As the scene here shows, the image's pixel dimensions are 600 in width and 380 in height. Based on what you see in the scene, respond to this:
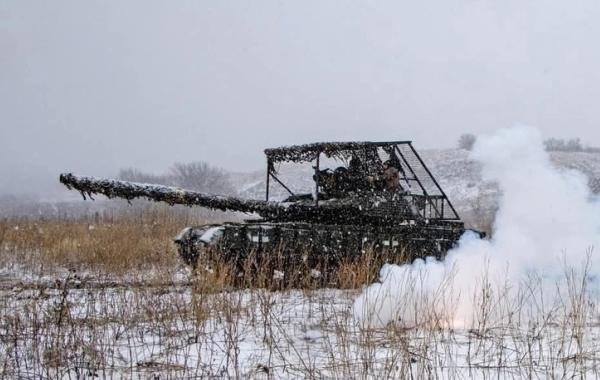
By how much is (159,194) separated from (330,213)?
120 inches

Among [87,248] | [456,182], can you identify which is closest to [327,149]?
[87,248]

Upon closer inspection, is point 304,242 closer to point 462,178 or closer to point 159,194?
point 159,194

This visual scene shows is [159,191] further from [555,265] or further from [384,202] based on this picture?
[555,265]

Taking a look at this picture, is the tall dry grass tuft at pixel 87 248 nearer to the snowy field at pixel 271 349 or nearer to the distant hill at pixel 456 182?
the snowy field at pixel 271 349

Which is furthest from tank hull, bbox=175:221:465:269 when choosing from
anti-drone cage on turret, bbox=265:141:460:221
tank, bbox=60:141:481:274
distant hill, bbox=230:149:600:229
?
distant hill, bbox=230:149:600:229

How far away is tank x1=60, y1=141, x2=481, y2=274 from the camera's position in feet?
34.0

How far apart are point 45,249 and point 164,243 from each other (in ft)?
9.47

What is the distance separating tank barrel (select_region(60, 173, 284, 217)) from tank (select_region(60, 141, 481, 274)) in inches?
0.6

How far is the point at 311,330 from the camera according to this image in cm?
711

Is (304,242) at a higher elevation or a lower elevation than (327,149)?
lower

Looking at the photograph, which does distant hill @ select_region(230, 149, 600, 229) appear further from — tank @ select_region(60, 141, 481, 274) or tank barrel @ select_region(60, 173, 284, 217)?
tank barrel @ select_region(60, 173, 284, 217)

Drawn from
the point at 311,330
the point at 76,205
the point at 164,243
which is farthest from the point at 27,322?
the point at 76,205

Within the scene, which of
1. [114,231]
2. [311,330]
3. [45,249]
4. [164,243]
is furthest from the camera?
[114,231]

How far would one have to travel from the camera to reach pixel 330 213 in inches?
456
